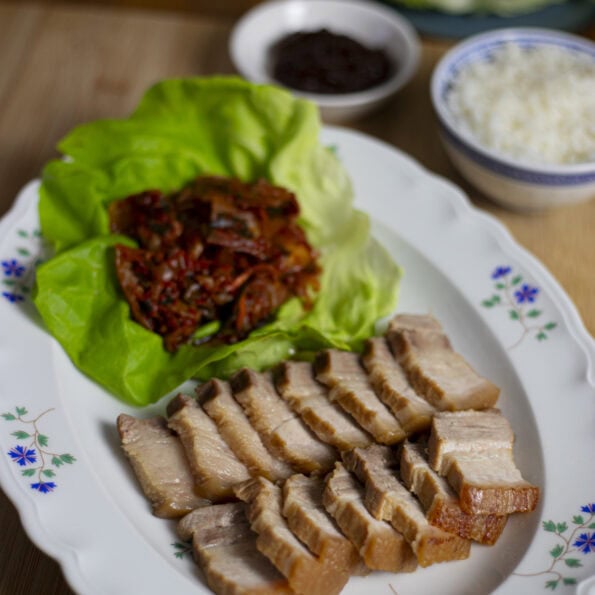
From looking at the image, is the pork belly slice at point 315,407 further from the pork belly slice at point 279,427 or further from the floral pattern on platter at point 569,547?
the floral pattern on platter at point 569,547

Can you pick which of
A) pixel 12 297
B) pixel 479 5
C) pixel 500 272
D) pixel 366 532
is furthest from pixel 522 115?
pixel 12 297

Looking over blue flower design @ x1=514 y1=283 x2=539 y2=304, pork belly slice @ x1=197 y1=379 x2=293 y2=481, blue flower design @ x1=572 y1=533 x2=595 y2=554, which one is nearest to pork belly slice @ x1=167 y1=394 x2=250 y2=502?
pork belly slice @ x1=197 y1=379 x2=293 y2=481

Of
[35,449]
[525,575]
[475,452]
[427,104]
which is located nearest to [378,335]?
[475,452]

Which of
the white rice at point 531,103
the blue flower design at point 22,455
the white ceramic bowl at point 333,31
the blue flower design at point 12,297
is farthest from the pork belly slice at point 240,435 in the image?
the white ceramic bowl at point 333,31

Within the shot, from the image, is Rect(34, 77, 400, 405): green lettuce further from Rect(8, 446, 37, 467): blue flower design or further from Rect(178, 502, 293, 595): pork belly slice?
Rect(178, 502, 293, 595): pork belly slice

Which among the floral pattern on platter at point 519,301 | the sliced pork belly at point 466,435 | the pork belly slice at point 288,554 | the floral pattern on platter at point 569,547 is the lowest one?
the floral pattern on platter at point 569,547

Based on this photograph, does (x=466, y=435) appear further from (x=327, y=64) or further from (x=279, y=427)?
(x=327, y=64)

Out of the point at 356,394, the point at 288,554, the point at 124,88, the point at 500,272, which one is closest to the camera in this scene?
the point at 288,554
